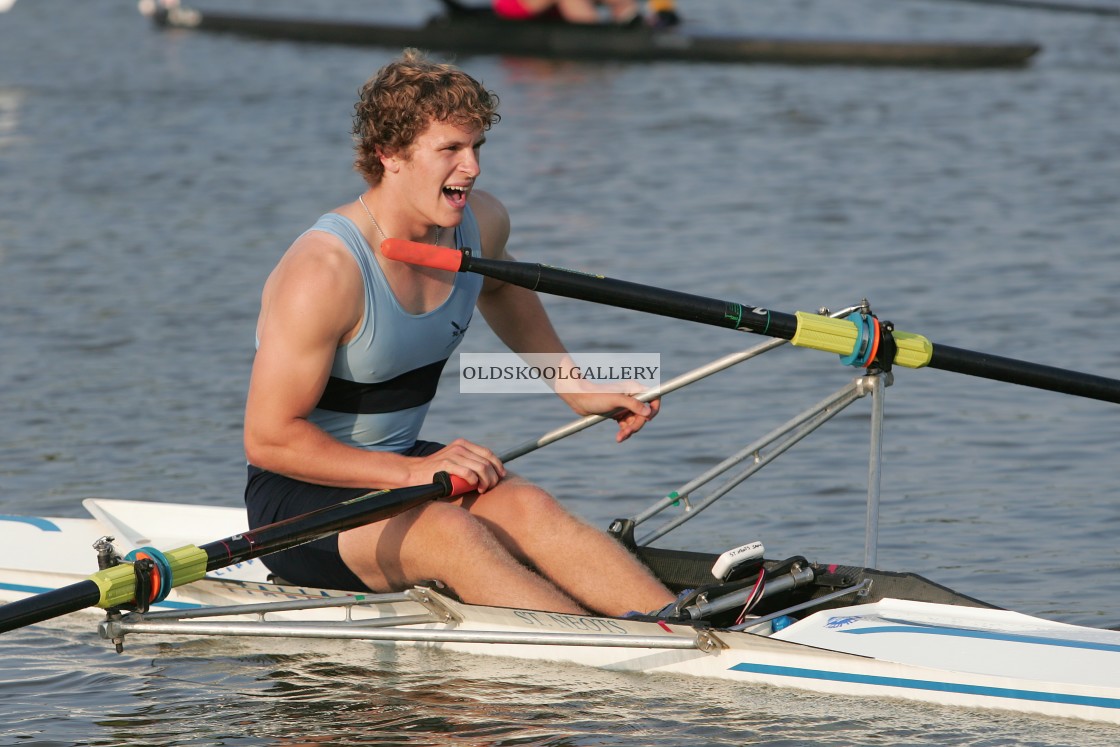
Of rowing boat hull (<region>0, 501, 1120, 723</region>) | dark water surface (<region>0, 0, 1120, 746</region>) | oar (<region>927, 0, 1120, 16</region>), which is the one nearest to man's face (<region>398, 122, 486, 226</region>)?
rowing boat hull (<region>0, 501, 1120, 723</region>)

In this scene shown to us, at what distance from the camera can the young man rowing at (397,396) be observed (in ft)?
12.1

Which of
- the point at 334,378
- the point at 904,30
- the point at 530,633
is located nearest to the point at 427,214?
the point at 334,378

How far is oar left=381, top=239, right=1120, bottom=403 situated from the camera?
374 centimetres

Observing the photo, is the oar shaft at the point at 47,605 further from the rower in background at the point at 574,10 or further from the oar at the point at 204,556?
the rower in background at the point at 574,10

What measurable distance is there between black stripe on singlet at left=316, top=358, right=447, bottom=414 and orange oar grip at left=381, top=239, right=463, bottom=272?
35 centimetres

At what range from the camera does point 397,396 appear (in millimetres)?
3959

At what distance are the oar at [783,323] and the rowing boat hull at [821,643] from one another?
0.56 meters

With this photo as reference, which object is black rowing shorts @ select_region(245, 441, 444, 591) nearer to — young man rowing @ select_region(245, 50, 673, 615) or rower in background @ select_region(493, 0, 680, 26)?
young man rowing @ select_region(245, 50, 673, 615)

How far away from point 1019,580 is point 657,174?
6.87m

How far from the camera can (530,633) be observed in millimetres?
3617

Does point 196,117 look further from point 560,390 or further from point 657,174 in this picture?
point 560,390

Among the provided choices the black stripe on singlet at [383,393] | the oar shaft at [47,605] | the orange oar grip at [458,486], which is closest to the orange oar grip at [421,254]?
the black stripe on singlet at [383,393]

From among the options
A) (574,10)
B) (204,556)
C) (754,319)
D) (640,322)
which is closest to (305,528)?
(204,556)

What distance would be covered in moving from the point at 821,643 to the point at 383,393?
48.8 inches
